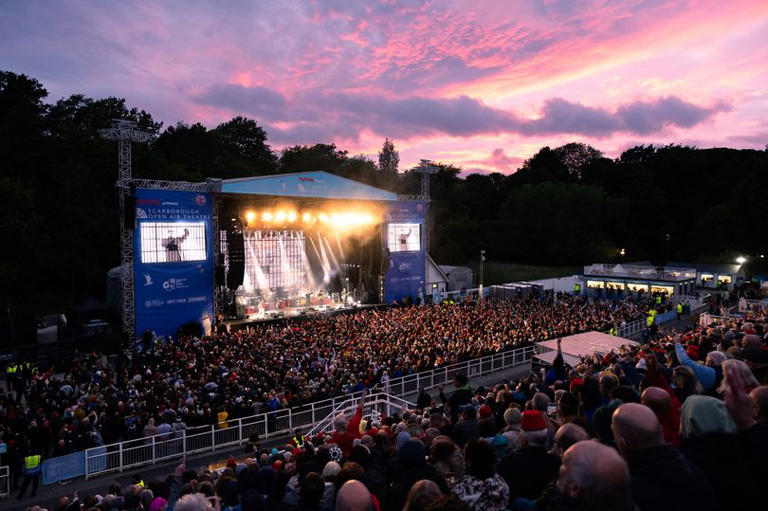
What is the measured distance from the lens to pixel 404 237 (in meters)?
29.9

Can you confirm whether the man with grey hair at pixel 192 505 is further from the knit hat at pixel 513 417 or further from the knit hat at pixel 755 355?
the knit hat at pixel 755 355

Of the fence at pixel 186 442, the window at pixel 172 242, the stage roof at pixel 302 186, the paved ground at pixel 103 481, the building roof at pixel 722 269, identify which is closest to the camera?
the paved ground at pixel 103 481

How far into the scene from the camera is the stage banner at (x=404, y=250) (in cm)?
2912

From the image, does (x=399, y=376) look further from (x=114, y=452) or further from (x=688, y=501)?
(x=688, y=501)

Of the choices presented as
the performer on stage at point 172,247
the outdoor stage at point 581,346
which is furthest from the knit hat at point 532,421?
the performer on stage at point 172,247

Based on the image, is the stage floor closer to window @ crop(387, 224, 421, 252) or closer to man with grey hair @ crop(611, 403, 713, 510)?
window @ crop(387, 224, 421, 252)

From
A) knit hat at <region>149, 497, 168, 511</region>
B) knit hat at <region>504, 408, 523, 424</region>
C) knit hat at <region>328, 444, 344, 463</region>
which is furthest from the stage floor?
knit hat at <region>504, 408, 523, 424</region>

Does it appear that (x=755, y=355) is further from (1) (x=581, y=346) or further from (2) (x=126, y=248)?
(2) (x=126, y=248)

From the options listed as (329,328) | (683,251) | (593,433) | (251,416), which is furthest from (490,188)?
(593,433)

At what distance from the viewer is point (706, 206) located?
175ft

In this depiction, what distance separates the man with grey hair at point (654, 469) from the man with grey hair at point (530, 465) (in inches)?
31.7

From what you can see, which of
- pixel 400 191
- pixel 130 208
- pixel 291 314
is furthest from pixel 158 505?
pixel 400 191

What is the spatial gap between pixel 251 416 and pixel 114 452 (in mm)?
2668

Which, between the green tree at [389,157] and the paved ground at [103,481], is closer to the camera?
the paved ground at [103,481]
